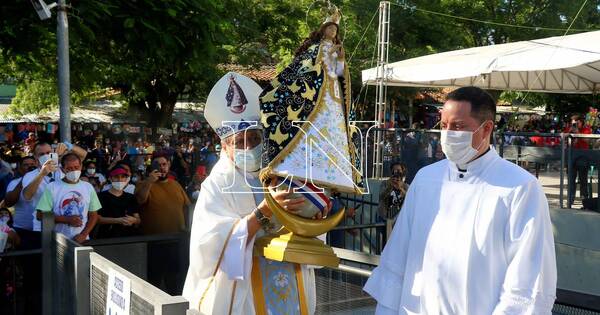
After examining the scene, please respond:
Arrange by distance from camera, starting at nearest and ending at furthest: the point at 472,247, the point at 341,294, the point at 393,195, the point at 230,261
Answer: the point at 472,247, the point at 230,261, the point at 341,294, the point at 393,195

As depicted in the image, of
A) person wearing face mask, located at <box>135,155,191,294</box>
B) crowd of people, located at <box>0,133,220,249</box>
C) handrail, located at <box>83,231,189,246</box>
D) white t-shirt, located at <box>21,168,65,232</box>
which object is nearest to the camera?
handrail, located at <box>83,231,189,246</box>

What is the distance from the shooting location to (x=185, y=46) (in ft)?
29.6

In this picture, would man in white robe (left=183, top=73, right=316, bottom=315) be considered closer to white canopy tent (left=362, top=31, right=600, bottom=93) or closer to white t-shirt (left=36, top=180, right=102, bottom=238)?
white t-shirt (left=36, top=180, right=102, bottom=238)

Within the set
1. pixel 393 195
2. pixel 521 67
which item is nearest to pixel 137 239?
pixel 393 195

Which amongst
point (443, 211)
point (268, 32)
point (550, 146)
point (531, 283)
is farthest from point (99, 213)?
point (268, 32)

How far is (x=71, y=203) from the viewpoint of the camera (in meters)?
6.00

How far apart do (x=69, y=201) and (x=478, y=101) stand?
437 centimetres

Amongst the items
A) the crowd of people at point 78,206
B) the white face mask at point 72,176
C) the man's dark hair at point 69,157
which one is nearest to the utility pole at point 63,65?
the crowd of people at point 78,206

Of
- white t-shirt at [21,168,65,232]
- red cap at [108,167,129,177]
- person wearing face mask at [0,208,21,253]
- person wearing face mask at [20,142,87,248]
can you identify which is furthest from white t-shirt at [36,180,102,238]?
red cap at [108,167,129,177]

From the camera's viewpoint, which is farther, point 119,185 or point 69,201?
point 119,185

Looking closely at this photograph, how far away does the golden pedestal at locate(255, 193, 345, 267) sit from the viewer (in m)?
3.04

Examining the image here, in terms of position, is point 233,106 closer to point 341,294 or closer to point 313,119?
point 313,119

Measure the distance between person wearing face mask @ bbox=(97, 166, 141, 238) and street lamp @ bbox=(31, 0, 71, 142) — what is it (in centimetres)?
154

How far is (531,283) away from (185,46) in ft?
23.9
